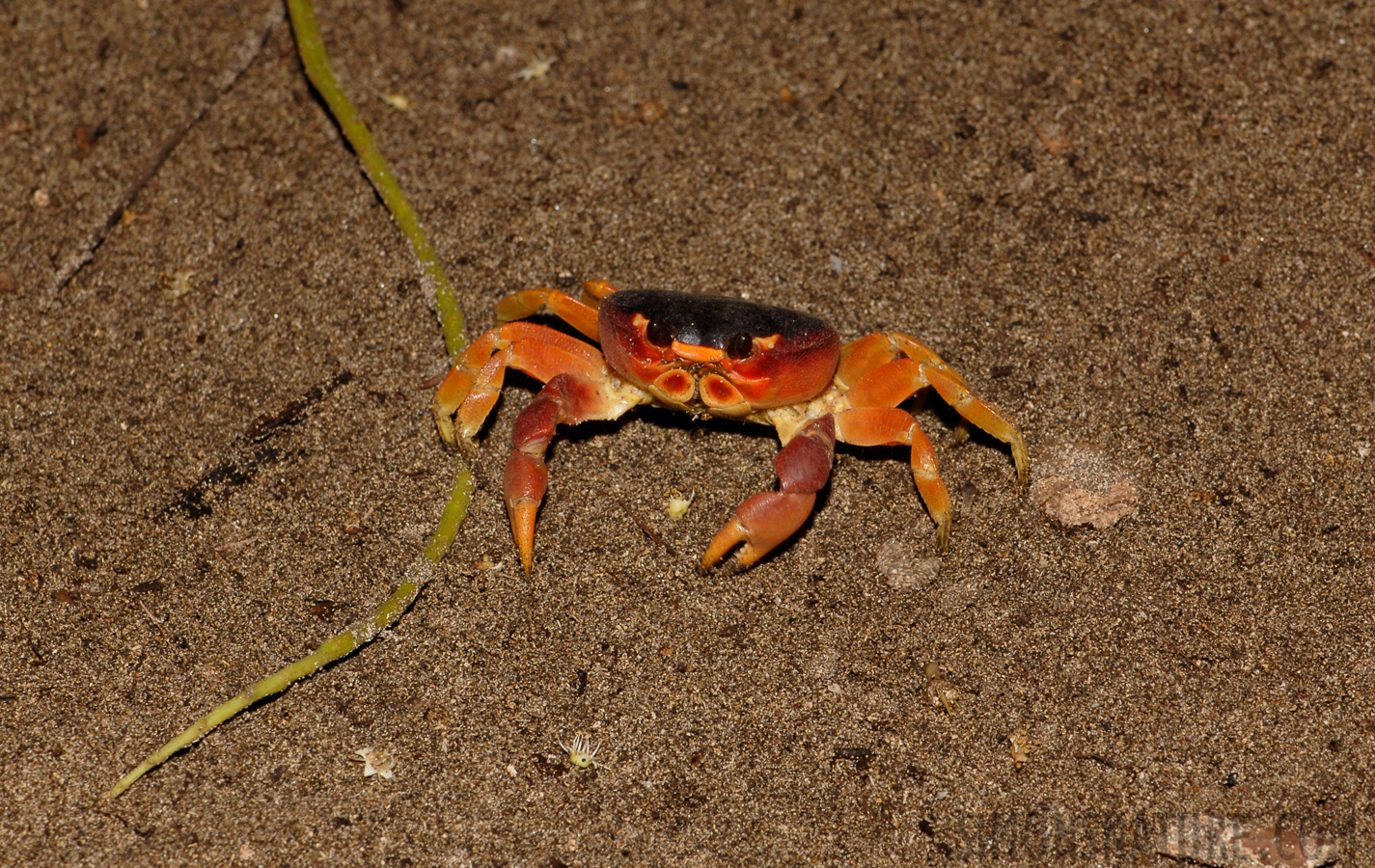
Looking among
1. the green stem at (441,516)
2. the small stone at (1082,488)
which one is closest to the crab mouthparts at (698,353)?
the green stem at (441,516)

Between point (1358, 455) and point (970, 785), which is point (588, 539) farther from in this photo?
point (1358, 455)

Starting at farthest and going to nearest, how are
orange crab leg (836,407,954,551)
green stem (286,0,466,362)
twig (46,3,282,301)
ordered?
twig (46,3,282,301) < green stem (286,0,466,362) < orange crab leg (836,407,954,551)

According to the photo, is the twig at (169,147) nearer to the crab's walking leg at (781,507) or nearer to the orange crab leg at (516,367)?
the orange crab leg at (516,367)

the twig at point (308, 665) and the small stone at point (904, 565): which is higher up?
the twig at point (308, 665)

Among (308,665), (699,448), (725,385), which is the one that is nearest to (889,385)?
(725,385)

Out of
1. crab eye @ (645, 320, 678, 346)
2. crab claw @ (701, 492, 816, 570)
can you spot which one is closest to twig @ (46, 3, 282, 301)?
crab eye @ (645, 320, 678, 346)

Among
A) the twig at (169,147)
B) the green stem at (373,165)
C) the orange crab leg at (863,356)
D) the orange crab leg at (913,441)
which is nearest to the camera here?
the orange crab leg at (913,441)

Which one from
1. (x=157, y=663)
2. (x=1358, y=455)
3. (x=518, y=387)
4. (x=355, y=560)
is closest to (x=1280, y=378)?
Answer: (x=1358, y=455)

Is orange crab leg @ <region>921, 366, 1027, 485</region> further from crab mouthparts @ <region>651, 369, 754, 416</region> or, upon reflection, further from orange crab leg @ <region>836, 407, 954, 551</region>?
crab mouthparts @ <region>651, 369, 754, 416</region>
